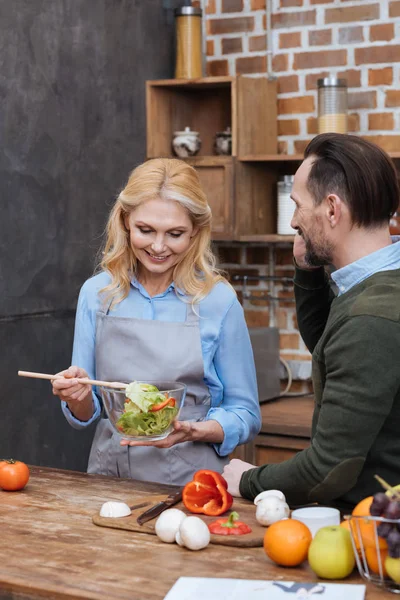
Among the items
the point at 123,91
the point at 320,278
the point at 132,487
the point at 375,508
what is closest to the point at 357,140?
the point at 320,278

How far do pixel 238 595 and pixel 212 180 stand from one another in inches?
103

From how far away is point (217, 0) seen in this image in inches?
165

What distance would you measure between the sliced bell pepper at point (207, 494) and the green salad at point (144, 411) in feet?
0.45

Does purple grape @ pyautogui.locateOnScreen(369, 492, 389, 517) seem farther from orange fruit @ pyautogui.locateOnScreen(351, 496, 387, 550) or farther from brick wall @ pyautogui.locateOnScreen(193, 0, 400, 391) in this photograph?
brick wall @ pyautogui.locateOnScreen(193, 0, 400, 391)

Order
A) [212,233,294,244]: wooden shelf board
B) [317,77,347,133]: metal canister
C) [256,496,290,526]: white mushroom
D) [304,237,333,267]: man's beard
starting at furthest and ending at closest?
[212,233,294,244]: wooden shelf board, [317,77,347,133]: metal canister, [304,237,333,267]: man's beard, [256,496,290,526]: white mushroom

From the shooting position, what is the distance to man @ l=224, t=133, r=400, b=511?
1.70 m

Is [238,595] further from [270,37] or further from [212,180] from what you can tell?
[270,37]

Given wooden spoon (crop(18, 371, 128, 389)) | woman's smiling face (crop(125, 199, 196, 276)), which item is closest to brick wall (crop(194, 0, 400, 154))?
woman's smiling face (crop(125, 199, 196, 276))

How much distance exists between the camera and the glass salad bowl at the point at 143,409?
197cm

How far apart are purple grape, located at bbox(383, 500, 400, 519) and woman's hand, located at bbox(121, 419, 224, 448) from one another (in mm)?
730

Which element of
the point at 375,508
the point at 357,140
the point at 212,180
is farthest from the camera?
the point at 212,180

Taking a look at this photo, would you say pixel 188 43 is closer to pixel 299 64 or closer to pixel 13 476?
pixel 299 64

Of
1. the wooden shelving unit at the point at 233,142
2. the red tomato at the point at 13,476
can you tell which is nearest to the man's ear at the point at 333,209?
the red tomato at the point at 13,476

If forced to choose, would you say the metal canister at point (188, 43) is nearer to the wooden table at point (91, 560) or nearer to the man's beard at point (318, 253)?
the man's beard at point (318, 253)
